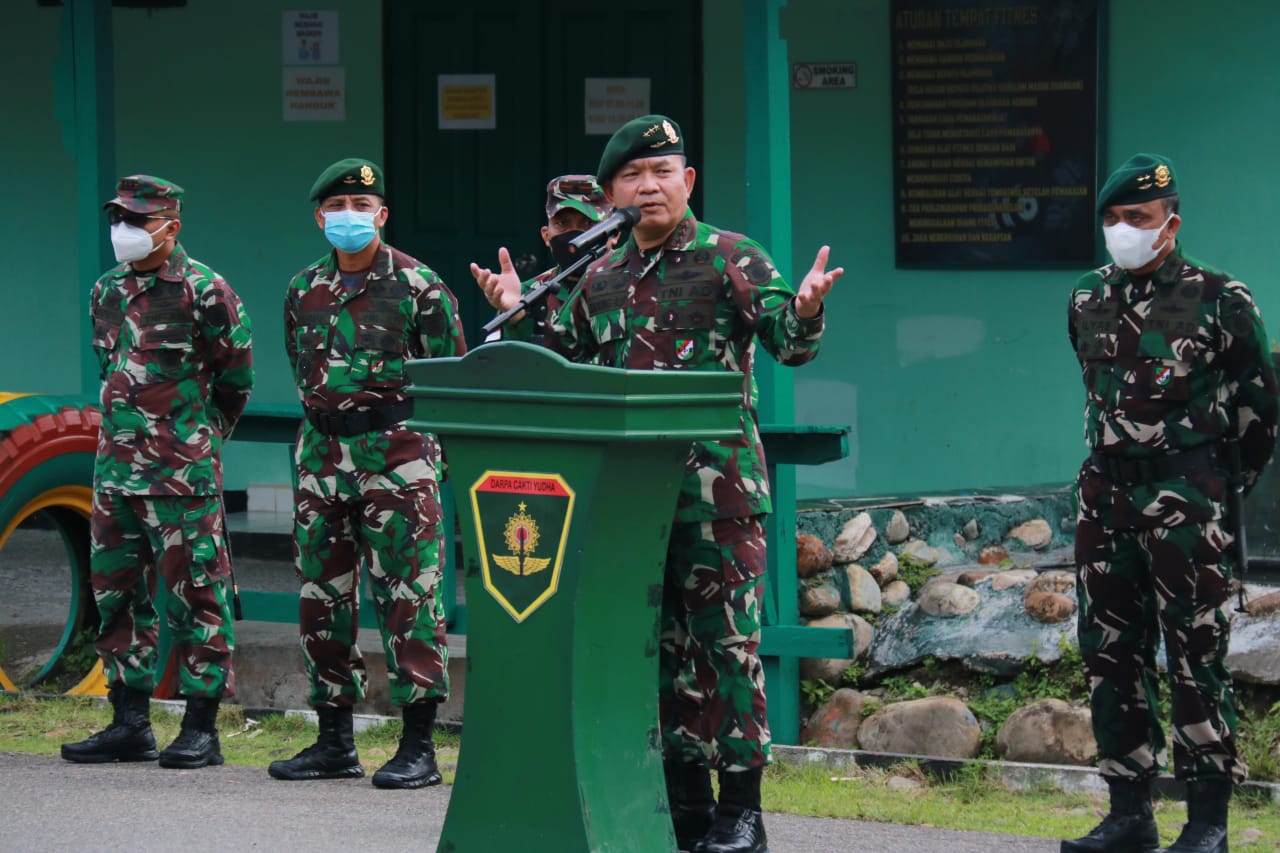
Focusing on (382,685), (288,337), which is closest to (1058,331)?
(382,685)

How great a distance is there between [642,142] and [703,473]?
829mm

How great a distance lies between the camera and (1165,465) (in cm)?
484

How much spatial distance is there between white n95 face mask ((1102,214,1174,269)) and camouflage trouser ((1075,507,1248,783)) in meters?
0.71

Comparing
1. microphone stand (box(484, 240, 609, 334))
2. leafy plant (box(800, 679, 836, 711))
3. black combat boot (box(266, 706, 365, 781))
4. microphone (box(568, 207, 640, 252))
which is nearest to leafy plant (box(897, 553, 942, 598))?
leafy plant (box(800, 679, 836, 711))

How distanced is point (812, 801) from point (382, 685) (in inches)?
101

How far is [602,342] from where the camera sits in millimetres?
4766

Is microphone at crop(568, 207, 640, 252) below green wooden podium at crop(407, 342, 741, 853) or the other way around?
the other way around

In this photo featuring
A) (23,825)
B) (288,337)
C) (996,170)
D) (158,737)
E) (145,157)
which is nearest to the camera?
(23,825)

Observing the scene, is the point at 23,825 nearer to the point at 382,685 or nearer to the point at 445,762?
the point at 445,762

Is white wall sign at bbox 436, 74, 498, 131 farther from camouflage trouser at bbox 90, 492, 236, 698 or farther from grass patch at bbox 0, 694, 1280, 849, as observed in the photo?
camouflage trouser at bbox 90, 492, 236, 698

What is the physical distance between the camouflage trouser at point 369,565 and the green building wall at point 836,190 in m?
2.82

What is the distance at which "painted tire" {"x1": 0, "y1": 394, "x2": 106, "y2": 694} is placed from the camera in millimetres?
7125

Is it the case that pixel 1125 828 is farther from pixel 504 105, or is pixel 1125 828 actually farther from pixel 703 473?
pixel 504 105

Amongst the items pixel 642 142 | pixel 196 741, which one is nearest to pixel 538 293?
pixel 642 142
